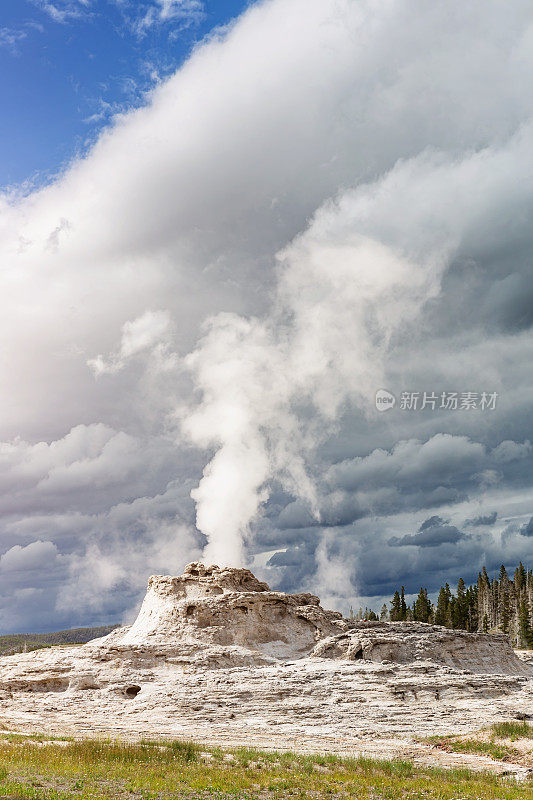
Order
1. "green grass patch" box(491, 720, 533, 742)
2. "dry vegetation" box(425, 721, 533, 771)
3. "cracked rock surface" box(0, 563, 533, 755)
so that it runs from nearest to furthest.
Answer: "dry vegetation" box(425, 721, 533, 771) < "green grass patch" box(491, 720, 533, 742) < "cracked rock surface" box(0, 563, 533, 755)

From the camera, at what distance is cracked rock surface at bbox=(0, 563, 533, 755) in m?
37.1

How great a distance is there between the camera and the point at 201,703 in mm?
40188

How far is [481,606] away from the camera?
13750cm

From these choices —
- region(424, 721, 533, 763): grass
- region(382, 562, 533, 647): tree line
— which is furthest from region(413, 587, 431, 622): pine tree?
region(424, 721, 533, 763): grass

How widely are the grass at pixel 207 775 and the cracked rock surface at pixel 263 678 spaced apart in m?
5.24

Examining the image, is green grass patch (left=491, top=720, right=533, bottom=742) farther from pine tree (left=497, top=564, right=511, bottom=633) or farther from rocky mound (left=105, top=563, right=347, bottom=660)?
pine tree (left=497, top=564, right=511, bottom=633)

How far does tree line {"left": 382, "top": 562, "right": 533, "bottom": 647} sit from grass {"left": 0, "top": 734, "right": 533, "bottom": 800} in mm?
96748

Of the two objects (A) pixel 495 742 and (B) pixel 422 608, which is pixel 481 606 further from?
(A) pixel 495 742

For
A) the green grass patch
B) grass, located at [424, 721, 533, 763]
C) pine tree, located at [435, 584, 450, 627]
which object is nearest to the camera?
grass, located at [424, 721, 533, 763]

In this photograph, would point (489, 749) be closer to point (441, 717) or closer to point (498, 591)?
point (441, 717)

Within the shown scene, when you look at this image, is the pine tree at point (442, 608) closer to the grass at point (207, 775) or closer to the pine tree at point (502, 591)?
the pine tree at point (502, 591)

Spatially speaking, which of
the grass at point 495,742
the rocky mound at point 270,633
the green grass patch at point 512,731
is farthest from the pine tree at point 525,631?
the green grass patch at point 512,731

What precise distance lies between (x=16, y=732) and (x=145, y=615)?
22.9 m

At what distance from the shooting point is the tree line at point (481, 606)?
12357cm
